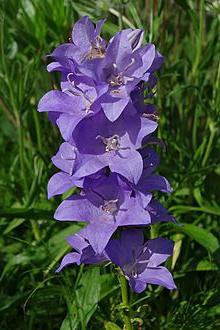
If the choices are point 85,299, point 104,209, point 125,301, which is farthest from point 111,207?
point 85,299

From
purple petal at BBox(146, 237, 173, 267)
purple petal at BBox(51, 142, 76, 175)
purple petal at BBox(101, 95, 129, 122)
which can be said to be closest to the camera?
purple petal at BBox(101, 95, 129, 122)

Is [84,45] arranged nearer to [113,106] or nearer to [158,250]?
[113,106]

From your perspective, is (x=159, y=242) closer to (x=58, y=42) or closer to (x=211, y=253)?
(x=211, y=253)

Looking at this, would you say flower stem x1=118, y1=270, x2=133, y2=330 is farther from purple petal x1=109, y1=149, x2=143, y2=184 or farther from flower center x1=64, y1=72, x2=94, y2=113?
flower center x1=64, y1=72, x2=94, y2=113

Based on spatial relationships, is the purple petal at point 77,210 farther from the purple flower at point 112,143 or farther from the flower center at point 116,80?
the flower center at point 116,80

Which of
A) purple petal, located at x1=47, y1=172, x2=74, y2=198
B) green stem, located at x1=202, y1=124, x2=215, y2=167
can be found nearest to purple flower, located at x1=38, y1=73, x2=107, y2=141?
purple petal, located at x1=47, y1=172, x2=74, y2=198

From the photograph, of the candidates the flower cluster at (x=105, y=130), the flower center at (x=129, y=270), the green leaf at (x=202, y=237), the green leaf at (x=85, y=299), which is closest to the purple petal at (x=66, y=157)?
the flower cluster at (x=105, y=130)

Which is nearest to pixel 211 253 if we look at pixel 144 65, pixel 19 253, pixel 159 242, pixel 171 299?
pixel 171 299
